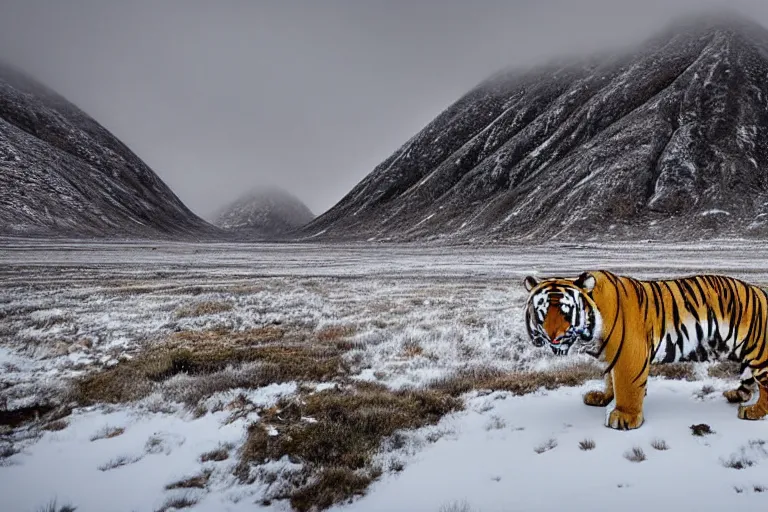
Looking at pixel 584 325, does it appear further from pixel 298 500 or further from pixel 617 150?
pixel 617 150

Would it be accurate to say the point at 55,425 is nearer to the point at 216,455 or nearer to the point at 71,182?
the point at 216,455

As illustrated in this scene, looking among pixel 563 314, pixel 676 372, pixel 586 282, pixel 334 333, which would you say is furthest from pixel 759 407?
pixel 334 333

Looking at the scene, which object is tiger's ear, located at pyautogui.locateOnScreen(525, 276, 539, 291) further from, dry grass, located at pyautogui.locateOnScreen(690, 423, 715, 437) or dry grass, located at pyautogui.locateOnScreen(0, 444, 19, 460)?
dry grass, located at pyautogui.locateOnScreen(0, 444, 19, 460)

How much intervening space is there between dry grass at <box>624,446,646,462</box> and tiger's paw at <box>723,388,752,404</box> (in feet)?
7.23

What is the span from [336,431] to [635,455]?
3.79 m

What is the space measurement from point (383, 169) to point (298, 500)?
197m

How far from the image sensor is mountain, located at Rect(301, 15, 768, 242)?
9512 centimetres

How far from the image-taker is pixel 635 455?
16.5 feet

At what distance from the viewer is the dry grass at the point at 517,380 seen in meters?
7.67

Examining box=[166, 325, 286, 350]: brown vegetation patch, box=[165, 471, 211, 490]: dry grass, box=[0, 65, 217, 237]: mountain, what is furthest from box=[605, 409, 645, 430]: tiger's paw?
box=[0, 65, 217, 237]: mountain

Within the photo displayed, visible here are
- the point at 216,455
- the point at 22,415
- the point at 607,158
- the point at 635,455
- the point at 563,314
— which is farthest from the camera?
the point at 607,158

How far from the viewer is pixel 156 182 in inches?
7367

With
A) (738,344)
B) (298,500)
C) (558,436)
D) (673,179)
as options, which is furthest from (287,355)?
(673,179)

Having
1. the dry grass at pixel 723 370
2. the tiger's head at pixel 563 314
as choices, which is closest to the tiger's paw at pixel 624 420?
the tiger's head at pixel 563 314
